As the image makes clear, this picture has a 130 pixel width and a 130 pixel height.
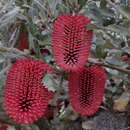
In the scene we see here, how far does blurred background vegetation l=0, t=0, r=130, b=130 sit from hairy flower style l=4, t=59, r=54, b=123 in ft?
0.15

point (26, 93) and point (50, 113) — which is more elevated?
point (26, 93)

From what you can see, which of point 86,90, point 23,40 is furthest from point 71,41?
point 23,40

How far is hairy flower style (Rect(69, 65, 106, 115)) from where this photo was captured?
1.17 metres

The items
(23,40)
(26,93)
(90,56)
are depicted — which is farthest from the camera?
(23,40)

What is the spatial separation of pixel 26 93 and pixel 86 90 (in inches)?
7.0

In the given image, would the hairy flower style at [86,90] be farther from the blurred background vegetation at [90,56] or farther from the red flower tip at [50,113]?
the red flower tip at [50,113]

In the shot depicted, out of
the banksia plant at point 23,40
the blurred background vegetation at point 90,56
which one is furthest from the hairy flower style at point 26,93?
the banksia plant at point 23,40

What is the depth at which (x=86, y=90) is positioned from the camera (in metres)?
1.18

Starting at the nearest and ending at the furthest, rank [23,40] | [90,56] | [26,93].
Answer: [26,93], [90,56], [23,40]

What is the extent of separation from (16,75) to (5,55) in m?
0.18

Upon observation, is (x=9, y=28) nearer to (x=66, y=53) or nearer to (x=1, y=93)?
(x=1, y=93)

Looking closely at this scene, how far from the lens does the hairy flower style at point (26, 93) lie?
1.07m

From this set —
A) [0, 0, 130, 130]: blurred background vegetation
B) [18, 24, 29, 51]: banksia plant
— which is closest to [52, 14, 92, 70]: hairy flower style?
[0, 0, 130, 130]: blurred background vegetation

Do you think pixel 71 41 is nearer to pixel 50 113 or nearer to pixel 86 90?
pixel 86 90
